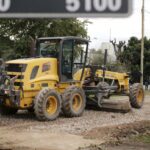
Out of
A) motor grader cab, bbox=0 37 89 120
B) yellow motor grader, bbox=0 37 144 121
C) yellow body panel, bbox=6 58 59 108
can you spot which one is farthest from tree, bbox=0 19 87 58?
yellow body panel, bbox=6 58 59 108

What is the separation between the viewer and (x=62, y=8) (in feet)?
6.15

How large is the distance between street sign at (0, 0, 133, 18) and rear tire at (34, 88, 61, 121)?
1197cm

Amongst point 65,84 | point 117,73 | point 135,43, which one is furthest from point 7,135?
point 135,43

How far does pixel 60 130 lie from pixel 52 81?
2903 millimetres

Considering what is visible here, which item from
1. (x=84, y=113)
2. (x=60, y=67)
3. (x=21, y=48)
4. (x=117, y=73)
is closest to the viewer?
(x=60, y=67)

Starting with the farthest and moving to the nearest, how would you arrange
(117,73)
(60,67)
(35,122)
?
(117,73), (60,67), (35,122)

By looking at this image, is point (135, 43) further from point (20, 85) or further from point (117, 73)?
point (20, 85)

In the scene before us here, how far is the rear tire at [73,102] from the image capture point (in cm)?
1490

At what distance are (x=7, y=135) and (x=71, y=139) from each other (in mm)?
1604

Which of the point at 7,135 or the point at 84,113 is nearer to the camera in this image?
Answer: the point at 7,135

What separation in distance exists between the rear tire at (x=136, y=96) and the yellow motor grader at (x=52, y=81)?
4.73 ft

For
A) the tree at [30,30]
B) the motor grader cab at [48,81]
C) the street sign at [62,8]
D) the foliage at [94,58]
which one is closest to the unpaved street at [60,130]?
the motor grader cab at [48,81]

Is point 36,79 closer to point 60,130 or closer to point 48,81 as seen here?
point 48,81

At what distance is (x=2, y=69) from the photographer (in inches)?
566
